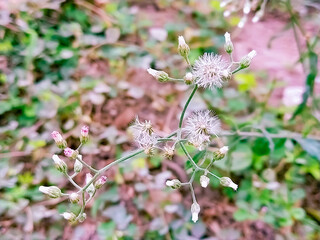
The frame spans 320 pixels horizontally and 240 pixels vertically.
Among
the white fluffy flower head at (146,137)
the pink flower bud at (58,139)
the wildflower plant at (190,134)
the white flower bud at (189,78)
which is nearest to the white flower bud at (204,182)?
the wildflower plant at (190,134)

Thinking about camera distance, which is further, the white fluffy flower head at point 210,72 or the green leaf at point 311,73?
the green leaf at point 311,73

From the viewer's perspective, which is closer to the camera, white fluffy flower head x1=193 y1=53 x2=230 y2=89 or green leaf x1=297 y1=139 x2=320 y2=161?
white fluffy flower head x1=193 y1=53 x2=230 y2=89

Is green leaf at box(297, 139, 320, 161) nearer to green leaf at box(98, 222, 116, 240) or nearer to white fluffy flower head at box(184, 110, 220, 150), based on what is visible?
white fluffy flower head at box(184, 110, 220, 150)

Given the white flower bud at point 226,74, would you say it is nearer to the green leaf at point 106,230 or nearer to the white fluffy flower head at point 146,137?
the white fluffy flower head at point 146,137

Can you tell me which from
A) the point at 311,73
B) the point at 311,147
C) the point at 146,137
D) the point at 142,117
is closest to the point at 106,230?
the point at 142,117

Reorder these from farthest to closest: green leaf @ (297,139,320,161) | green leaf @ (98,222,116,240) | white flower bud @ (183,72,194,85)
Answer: green leaf @ (98,222,116,240) < green leaf @ (297,139,320,161) < white flower bud @ (183,72,194,85)

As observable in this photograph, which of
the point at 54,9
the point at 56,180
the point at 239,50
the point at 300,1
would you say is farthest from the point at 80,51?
the point at 300,1

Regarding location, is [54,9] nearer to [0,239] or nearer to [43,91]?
[43,91]

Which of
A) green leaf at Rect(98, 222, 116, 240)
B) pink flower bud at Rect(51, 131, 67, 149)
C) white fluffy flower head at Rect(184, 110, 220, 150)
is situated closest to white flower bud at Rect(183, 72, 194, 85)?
white fluffy flower head at Rect(184, 110, 220, 150)
